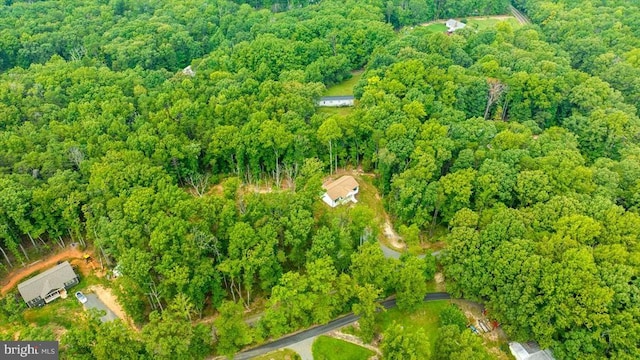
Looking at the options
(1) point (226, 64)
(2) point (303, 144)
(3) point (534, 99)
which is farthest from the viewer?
(1) point (226, 64)

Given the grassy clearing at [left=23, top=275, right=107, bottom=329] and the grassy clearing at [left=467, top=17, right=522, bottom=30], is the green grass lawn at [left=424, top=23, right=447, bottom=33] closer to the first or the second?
the grassy clearing at [left=467, top=17, right=522, bottom=30]

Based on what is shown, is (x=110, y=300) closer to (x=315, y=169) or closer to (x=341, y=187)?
(x=315, y=169)

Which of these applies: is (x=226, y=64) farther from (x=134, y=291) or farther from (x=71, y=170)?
(x=134, y=291)

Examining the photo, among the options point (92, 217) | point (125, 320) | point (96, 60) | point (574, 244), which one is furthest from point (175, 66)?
point (574, 244)

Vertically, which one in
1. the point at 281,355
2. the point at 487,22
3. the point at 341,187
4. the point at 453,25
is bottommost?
the point at 281,355

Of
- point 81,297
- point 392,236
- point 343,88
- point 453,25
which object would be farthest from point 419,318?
point 453,25

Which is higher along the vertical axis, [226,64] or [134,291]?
[226,64]

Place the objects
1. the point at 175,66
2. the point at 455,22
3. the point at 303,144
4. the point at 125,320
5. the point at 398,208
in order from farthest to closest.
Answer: the point at 455,22
the point at 175,66
the point at 303,144
the point at 398,208
the point at 125,320
